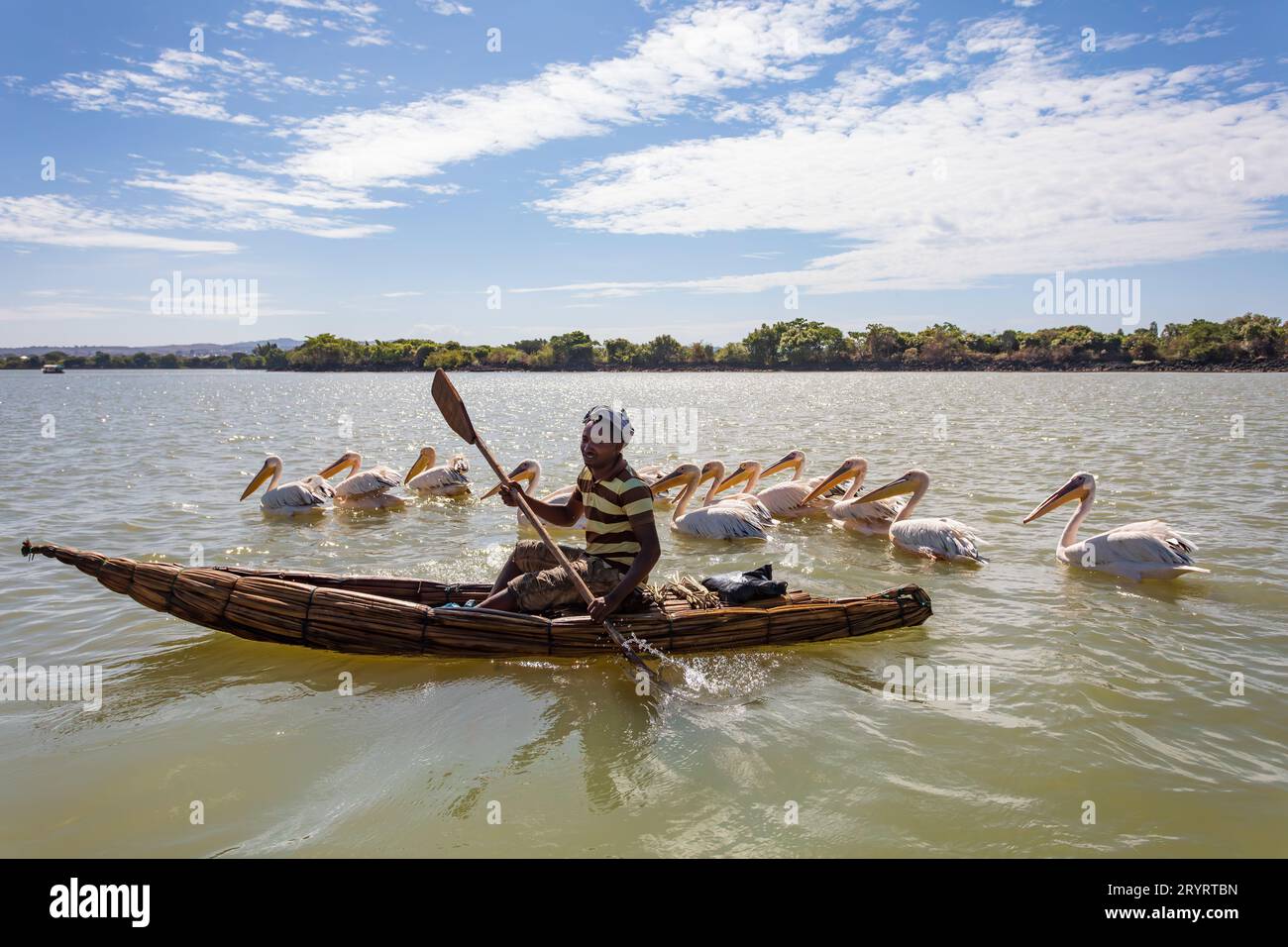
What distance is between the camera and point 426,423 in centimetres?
2967

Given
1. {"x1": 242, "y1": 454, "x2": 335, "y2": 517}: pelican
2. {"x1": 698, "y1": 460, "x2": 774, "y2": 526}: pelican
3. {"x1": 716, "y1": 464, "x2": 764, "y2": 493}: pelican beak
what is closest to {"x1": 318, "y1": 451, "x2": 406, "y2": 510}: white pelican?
{"x1": 242, "y1": 454, "x2": 335, "y2": 517}: pelican

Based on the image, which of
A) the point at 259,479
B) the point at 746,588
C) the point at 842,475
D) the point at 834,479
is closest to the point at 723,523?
the point at 834,479

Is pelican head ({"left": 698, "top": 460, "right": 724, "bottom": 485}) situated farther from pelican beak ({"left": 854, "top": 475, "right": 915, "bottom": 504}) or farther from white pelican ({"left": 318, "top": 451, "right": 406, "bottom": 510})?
white pelican ({"left": 318, "top": 451, "right": 406, "bottom": 510})

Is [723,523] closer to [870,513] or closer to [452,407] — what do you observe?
[870,513]

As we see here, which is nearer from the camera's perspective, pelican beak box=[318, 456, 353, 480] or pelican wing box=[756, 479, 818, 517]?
pelican wing box=[756, 479, 818, 517]

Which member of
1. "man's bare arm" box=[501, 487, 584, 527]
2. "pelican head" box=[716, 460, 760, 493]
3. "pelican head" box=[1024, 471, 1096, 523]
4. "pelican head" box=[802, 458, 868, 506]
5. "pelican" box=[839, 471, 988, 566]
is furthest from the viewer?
"pelican head" box=[716, 460, 760, 493]

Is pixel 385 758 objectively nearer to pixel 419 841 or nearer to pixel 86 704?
pixel 419 841

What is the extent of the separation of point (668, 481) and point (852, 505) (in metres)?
2.74

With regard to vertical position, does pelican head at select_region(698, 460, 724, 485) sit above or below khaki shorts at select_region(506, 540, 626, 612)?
above

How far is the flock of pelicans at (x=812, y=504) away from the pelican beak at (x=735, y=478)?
18mm

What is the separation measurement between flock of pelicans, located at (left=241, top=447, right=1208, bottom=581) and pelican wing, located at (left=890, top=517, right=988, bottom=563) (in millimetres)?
11

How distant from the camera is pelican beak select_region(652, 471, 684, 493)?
457 inches

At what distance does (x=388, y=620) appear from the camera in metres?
5.47
